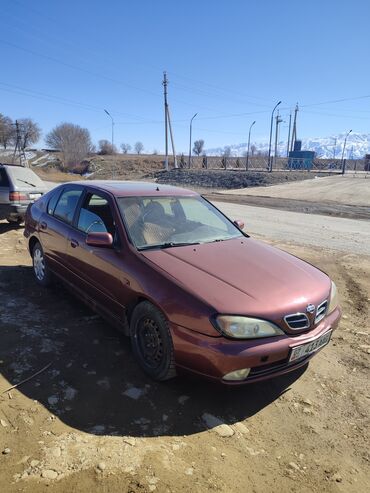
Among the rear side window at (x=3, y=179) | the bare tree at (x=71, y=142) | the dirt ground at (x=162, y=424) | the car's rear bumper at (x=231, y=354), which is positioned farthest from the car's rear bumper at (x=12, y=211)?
the bare tree at (x=71, y=142)

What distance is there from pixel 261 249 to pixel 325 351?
1.22m

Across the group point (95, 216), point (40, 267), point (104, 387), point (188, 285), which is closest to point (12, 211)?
point (40, 267)

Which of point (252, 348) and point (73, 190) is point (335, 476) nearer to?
point (252, 348)

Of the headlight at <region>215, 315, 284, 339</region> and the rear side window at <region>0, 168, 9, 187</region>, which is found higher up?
the rear side window at <region>0, 168, 9, 187</region>

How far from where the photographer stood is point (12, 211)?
9297mm

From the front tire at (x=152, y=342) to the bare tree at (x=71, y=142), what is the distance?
7502cm

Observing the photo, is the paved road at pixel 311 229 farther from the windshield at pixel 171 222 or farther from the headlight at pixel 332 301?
the headlight at pixel 332 301

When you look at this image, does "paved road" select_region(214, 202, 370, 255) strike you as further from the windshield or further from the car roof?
the car roof

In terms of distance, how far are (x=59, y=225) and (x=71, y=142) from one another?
287 ft

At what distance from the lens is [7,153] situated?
248 ft

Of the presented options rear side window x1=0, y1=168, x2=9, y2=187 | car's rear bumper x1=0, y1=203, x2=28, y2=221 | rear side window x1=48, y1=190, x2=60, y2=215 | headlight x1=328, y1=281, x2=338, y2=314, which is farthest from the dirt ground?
rear side window x1=0, y1=168, x2=9, y2=187

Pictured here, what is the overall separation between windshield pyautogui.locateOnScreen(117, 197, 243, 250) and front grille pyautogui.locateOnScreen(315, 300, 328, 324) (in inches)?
51.5

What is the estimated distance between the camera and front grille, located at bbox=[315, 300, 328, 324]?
320 cm

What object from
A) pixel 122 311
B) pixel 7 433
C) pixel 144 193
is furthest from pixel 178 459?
pixel 144 193
